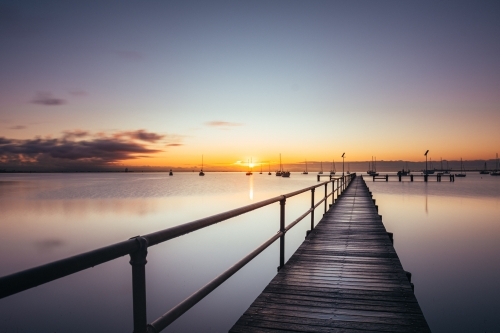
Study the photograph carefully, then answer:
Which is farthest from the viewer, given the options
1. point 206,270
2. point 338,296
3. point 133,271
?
point 206,270

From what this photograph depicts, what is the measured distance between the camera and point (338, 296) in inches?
162

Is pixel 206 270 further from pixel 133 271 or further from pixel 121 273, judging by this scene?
pixel 133 271

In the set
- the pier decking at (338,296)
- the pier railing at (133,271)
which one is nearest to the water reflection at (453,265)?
the pier decking at (338,296)

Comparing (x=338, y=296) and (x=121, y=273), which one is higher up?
(x=338, y=296)

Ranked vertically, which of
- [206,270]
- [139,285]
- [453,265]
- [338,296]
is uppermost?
[139,285]

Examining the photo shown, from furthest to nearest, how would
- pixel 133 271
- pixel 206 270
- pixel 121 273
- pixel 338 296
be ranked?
pixel 206 270, pixel 121 273, pixel 338 296, pixel 133 271

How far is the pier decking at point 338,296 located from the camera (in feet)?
11.0

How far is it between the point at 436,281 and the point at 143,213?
24.7 meters

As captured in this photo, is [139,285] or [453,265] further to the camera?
[453,265]

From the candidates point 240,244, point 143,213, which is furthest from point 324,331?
point 143,213

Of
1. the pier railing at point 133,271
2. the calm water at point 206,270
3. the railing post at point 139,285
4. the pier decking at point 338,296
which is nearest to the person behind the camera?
the pier railing at point 133,271

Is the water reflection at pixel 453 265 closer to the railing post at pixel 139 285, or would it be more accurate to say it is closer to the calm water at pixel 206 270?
A: the calm water at pixel 206 270

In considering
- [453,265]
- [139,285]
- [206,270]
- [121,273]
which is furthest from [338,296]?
[453,265]

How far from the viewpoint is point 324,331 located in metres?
3.19
